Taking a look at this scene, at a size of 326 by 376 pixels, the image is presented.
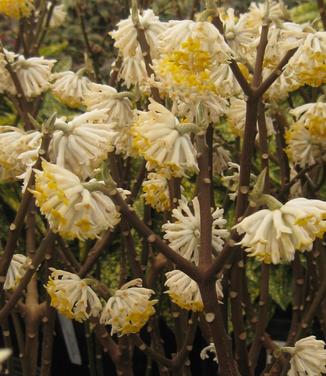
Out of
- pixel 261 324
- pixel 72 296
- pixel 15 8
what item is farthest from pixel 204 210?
pixel 15 8

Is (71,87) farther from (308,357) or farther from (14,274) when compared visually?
(308,357)

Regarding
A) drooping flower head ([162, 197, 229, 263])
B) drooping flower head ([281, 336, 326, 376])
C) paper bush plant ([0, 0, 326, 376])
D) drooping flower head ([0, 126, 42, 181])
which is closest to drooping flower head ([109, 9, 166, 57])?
paper bush plant ([0, 0, 326, 376])

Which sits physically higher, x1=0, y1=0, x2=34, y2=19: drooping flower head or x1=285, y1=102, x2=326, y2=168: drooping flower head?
x1=0, y1=0, x2=34, y2=19: drooping flower head

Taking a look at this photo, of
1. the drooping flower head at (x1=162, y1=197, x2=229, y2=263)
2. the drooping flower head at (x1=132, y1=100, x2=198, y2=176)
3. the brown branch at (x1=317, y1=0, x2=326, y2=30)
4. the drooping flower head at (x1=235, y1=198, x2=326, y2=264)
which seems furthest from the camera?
the brown branch at (x1=317, y1=0, x2=326, y2=30)

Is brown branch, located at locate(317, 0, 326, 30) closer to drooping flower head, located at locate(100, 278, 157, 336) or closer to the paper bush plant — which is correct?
the paper bush plant

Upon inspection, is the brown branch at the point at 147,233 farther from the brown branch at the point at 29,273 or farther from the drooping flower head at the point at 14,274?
the drooping flower head at the point at 14,274

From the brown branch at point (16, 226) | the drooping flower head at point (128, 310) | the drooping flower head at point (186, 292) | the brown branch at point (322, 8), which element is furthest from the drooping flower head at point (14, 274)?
the brown branch at point (322, 8)

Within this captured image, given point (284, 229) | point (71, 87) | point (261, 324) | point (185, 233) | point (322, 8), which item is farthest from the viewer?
point (71, 87)
